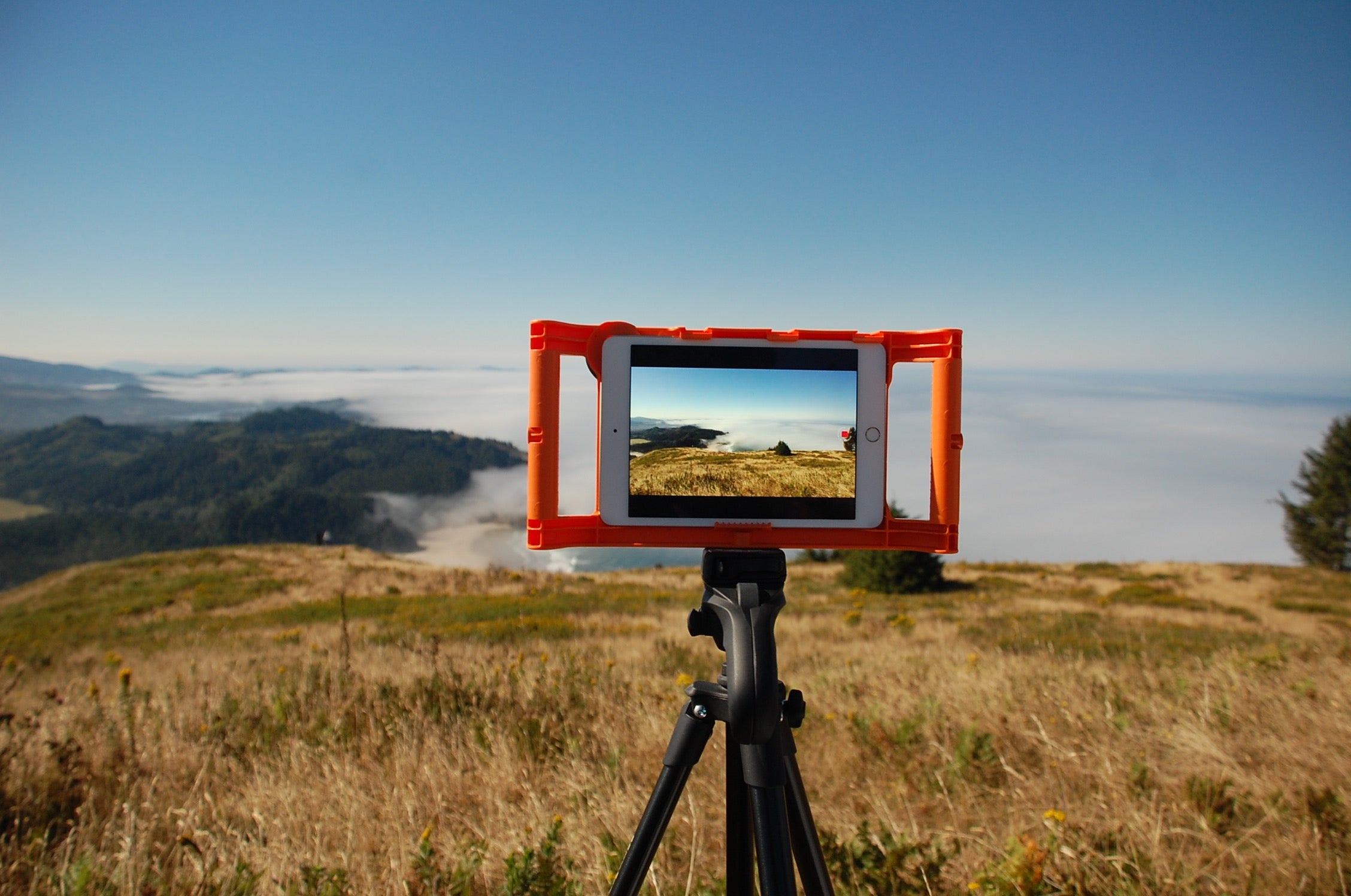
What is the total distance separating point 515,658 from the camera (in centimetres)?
595

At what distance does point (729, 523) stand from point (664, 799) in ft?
2.20

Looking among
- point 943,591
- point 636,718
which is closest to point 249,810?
point 636,718

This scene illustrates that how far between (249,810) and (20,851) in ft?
2.84

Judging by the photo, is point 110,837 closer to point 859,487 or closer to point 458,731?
point 458,731

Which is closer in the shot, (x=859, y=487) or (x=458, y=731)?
(x=859, y=487)

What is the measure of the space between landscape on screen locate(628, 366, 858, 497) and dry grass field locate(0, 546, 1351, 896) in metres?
1.51

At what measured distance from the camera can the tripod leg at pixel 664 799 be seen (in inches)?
63.8

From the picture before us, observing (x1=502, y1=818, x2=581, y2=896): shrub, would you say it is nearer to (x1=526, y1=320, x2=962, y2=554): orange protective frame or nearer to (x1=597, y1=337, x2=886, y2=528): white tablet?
(x1=526, y1=320, x2=962, y2=554): orange protective frame

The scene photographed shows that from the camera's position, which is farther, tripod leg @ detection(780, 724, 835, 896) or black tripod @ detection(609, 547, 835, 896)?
tripod leg @ detection(780, 724, 835, 896)

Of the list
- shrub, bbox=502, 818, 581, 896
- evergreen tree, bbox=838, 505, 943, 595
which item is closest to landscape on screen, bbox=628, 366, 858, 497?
shrub, bbox=502, 818, 581, 896

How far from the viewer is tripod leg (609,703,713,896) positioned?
1.62 meters

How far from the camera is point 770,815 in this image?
1.52 meters

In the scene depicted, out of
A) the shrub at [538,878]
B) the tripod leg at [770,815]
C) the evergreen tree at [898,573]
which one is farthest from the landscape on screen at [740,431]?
the evergreen tree at [898,573]

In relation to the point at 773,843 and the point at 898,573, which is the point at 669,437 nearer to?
the point at 773,843
